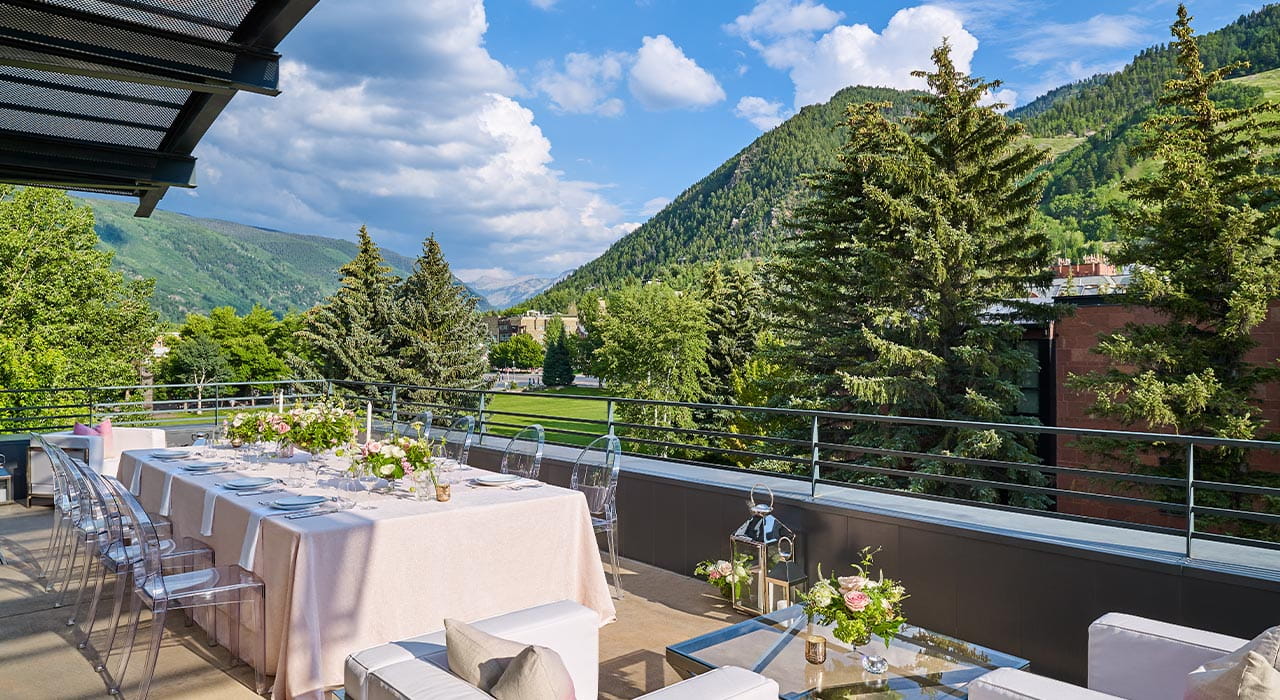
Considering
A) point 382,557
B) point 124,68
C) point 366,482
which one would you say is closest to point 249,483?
point 366,482

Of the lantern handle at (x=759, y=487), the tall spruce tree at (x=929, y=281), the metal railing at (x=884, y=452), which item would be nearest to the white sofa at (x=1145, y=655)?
the metal railing at (x=884, y=452)

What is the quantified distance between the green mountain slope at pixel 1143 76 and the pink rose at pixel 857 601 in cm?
6614

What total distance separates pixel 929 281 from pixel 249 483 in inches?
645

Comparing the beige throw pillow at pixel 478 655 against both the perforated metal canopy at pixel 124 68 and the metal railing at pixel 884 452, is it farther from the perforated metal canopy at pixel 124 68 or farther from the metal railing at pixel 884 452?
the perforated metal canopy at pixel 124 68

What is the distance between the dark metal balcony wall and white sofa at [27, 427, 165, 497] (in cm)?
598

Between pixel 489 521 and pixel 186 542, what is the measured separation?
5.68 feet

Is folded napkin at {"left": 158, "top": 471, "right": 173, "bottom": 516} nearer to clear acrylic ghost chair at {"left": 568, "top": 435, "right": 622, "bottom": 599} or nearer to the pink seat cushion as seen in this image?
clear acrylic ghost chair at {"left": 568, "top": 435, "right": 622, "bottom": 599}

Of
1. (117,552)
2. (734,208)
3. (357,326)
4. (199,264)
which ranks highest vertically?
(199,264)

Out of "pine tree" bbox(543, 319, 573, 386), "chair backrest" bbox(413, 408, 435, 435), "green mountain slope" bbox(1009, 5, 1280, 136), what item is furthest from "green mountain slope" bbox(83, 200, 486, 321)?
"chair backrest" bbox(413, 408, 435, 435)

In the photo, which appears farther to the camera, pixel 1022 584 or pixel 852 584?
pixel 1022 584

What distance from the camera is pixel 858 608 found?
278 centimetres

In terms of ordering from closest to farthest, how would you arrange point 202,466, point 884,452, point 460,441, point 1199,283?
1. point 884,452
2. point 202,466
3. point 460,441
4. point 1199,283

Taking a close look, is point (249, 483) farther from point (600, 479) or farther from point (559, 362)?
point (559, 362)

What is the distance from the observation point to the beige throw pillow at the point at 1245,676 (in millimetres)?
1792
